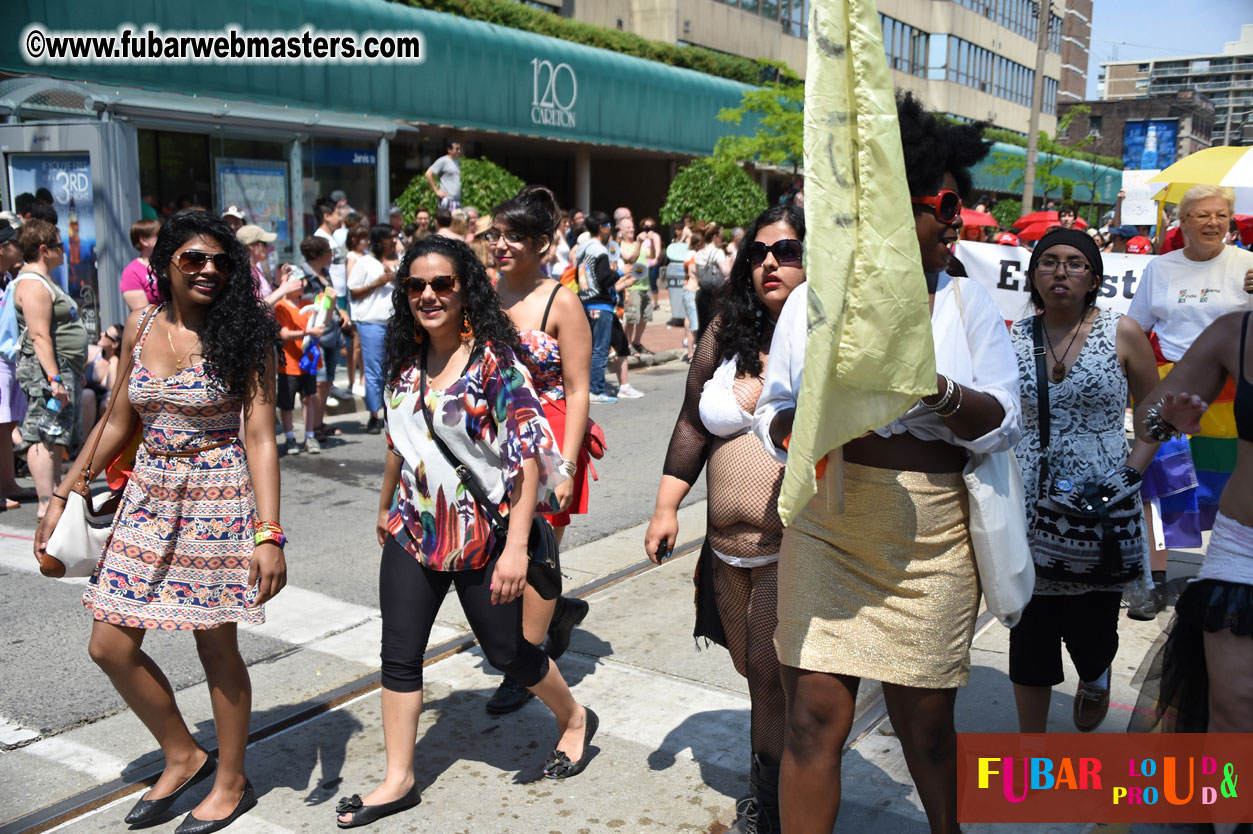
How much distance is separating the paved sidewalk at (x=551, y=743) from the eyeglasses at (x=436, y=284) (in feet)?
5.32

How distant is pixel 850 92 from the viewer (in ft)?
7.32

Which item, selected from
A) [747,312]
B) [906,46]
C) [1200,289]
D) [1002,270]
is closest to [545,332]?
[747,312]

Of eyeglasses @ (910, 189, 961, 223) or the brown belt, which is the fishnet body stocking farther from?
the brown belt

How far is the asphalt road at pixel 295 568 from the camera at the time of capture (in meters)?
4.38

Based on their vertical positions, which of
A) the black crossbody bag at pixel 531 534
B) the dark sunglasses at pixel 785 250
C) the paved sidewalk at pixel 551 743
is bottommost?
the paved sidewalk at pixel 551 743

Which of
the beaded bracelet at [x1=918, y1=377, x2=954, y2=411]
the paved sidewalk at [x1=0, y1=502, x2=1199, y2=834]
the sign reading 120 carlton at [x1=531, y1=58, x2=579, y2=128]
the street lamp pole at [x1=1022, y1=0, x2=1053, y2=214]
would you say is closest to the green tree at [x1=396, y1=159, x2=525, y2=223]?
the sign reading 120 carlton at [x1=531, y1=58, x2=579, y2=128]

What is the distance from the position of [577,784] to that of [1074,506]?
1.84 metres

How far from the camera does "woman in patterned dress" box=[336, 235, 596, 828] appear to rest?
3.41 m

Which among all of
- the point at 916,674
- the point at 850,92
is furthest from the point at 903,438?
the point at 850,92

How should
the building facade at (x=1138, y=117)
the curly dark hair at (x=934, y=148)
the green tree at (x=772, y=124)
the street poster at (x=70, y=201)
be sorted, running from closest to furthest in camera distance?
the curly dark hair at (x=934, y=148) → the street poster at (x=70, y=201) → the green tree at (x=772, y=124) → the building facade at (x=1138, y=117)

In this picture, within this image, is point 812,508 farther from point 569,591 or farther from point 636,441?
point 636,441

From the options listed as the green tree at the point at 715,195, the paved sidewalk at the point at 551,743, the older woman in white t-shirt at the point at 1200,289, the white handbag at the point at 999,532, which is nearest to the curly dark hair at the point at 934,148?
the white handbag at the point at 999,532

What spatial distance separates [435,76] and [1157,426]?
62.2 feet

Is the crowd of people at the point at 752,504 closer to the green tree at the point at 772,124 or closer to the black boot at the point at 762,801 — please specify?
the black boot at the point at 762,801
